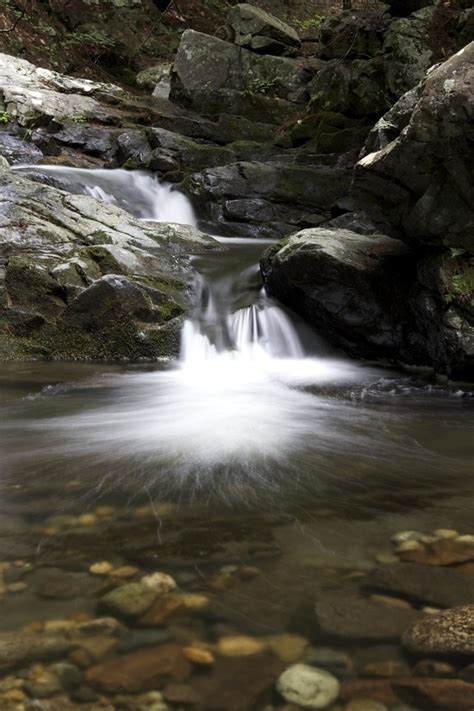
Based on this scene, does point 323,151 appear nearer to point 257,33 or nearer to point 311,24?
point 257,33

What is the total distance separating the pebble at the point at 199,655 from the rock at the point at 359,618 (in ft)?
1.12

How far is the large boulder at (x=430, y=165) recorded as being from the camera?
5348mm

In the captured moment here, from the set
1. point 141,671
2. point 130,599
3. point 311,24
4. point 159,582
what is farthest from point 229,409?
point 311,24

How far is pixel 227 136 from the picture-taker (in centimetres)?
1717

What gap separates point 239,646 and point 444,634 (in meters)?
0.57

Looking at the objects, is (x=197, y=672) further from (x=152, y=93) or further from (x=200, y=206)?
(x=152, y=93)

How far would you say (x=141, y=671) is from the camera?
5.16ft

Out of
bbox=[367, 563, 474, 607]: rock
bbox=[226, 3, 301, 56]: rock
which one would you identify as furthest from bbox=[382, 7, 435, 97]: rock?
bbox=[367, 563, 474, 607]: rock

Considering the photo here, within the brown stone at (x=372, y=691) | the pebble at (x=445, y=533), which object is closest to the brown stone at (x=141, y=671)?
the brown stone at (x=372, y=691)

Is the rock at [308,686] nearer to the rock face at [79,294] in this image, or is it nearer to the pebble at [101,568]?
the pebble at [101,568]

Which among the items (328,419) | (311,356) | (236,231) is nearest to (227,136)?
(236,231)

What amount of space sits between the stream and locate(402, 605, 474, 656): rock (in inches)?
2.7

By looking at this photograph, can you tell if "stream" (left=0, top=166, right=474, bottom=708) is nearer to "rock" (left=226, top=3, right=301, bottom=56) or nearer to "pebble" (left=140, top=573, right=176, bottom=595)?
"pebble" (left=140, top=573, right=176, bottom=595)

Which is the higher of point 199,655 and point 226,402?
point 226,402
